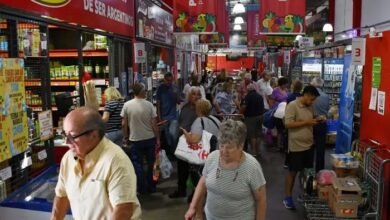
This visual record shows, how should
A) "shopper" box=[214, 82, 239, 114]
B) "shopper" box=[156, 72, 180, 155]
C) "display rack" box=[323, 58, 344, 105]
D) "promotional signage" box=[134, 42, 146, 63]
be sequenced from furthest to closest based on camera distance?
"display rack" box=[323, 58, 344, 105] < "shopper" box=[214, 82, 239, 114] < "promotional signage" box=[134, 42, 146, 63] < "shopper" box=[156, 72, 180, 155]

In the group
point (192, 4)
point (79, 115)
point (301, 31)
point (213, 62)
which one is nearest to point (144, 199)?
point (79, 115)

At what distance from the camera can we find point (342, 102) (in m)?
7.82

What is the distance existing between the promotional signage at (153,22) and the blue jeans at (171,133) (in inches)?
76.8

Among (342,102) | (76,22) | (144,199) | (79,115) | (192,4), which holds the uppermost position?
(192,4)

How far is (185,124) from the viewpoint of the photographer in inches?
255

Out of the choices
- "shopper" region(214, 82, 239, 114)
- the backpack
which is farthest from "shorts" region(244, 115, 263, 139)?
"shopper" region(214, 82, 239, 114)

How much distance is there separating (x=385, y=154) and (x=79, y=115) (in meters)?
3.70

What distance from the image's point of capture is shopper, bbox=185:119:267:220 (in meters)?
3.16

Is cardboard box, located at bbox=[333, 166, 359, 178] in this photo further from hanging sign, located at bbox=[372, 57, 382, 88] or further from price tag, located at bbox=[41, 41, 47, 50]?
price tag, located at bbox=[41, 41, 47, 50]

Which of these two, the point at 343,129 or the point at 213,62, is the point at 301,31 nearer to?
the point at 343,129

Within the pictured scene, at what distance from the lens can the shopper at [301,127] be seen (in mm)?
5730

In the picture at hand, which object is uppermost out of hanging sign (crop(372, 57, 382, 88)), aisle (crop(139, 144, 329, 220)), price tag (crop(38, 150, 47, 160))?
hanging sign (crop(372, 57, 382, 88))

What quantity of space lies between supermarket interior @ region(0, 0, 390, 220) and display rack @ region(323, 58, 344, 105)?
1.2 inches

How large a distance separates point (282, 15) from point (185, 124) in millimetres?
5414
